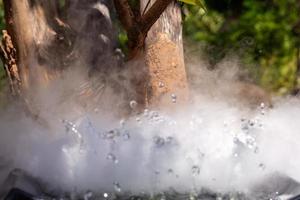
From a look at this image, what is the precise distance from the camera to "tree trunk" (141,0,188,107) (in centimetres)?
167

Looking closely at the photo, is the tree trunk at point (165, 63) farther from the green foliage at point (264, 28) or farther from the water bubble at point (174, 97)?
the green foliage at point (264, 28)

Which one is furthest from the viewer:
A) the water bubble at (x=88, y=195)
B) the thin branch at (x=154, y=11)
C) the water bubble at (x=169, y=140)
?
the thin branch at (x=154, y=11)

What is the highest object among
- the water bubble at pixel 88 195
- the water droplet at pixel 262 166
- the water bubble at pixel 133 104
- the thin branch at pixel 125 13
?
the thin branch at pixel 125 13

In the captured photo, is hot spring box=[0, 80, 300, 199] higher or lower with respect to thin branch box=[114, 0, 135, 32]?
lower

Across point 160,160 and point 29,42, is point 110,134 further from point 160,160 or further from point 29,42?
point 29,42

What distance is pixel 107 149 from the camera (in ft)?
3.46

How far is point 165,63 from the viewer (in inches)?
68.1

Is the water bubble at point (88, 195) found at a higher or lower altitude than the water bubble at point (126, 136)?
lower

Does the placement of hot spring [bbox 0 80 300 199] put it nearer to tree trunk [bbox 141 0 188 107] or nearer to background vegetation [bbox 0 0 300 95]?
tree trunk [bbox 141 0 188 107]

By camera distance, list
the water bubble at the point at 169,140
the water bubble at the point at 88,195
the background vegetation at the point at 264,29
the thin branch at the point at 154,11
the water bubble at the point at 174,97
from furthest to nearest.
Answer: the background vegetation at the point at 264,29 → the water bubble at the point at 174,97 → the thin branch at the point at 154,11 → the water bubble at the point at 169,140 → the water bubble at the point at 88,195

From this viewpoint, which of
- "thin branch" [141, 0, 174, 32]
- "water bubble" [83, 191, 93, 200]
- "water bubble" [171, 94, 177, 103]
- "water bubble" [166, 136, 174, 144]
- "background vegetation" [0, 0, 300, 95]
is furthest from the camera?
"background vegetation" [0, 0, 300, 95]

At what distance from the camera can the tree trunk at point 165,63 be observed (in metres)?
1.67

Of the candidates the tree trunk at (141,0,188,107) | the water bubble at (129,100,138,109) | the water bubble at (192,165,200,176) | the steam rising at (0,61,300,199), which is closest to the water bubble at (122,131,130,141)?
the steam rising at (0,61,300,199)

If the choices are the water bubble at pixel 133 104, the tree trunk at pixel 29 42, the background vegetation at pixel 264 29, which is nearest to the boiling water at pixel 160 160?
the water bubble at pixel 133 104
